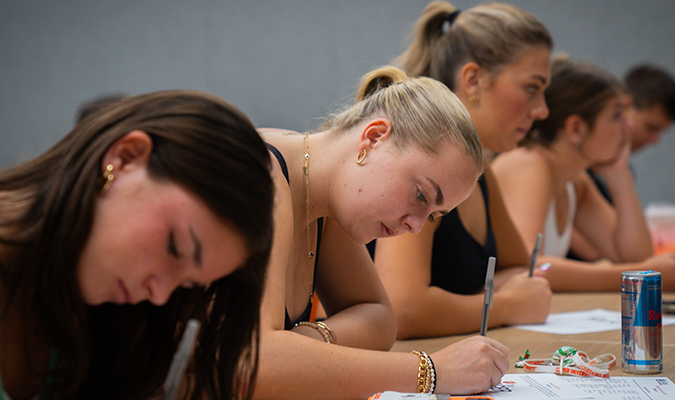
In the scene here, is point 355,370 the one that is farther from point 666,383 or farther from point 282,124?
point 282,124

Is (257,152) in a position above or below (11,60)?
below

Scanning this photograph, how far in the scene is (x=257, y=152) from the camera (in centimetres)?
81

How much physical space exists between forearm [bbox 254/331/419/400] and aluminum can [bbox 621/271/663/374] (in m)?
0.44

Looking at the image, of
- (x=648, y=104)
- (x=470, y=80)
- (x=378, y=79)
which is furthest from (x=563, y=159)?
(x=648, y=104)

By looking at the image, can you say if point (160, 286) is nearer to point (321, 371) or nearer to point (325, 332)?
point (321, 371)

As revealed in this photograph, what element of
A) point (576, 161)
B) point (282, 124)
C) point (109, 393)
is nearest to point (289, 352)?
point (109, 393)

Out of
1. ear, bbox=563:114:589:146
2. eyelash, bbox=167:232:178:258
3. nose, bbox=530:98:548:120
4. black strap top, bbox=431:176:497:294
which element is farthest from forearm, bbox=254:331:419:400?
ear, bbox=563:114:589:146

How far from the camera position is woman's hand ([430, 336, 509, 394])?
1.04 meters

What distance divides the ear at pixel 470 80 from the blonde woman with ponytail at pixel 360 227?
564 millimetres

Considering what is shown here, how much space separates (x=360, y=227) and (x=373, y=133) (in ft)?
0.63

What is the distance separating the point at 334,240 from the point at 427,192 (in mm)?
326

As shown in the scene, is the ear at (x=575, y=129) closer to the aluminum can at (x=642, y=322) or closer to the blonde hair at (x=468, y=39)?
the blonde hair at (x=468, y=39)

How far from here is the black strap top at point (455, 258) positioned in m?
1.69

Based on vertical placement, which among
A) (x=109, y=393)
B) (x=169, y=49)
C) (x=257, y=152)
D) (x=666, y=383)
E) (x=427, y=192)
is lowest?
(x=666, y=383)
